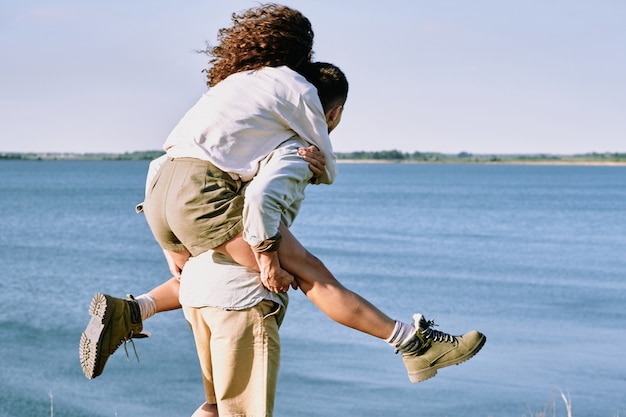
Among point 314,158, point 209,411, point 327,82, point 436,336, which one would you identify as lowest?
point 209,411

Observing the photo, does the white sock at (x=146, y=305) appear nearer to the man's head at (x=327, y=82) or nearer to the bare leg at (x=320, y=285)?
the bare leg at (x=320, y=285)

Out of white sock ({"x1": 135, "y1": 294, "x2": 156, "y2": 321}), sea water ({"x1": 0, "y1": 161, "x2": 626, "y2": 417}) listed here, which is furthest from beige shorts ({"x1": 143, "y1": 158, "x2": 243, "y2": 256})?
sea water ({"x1": 0, "y1": 161, "x2": 626, "y2": 417})

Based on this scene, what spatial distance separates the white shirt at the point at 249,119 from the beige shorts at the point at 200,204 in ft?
0.14

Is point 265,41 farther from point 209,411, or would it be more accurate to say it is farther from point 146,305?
point 209,411

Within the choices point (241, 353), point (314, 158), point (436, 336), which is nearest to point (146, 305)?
point (241, 353)

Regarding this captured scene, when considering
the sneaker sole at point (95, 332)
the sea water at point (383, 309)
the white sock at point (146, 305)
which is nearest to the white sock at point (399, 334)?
the white sock at point (146, 305)

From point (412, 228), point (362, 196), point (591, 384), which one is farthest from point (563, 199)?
point (591, 384)

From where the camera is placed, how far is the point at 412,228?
2015 inches

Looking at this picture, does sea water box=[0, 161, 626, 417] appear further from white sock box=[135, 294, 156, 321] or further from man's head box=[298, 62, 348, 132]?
man's head box=[298, 62, 348, 132]

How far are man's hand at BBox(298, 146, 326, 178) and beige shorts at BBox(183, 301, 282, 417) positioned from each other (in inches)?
18.5

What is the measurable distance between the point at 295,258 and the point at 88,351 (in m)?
0.92

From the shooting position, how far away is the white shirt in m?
2.96

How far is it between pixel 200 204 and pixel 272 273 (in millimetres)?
320

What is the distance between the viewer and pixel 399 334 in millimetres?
3359
